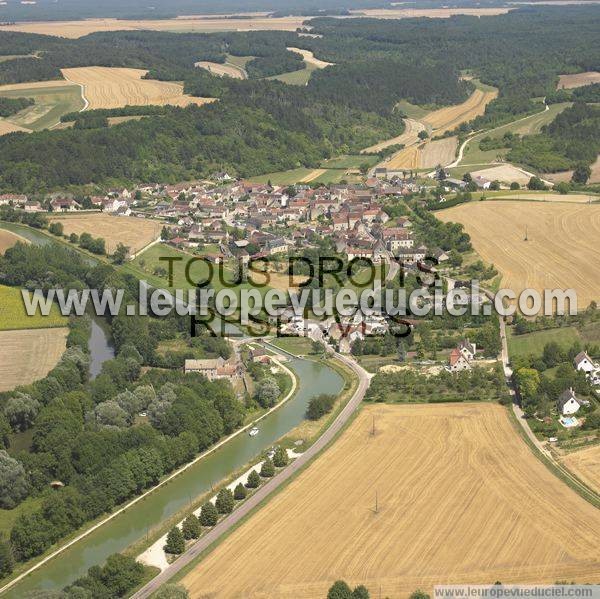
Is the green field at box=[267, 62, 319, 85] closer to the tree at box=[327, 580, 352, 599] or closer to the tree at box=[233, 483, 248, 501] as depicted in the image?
the tree at box=[233, 483, 248, 501]

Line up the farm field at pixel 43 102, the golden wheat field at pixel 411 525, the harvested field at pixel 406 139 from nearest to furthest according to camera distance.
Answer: the golden wheat field at pixel 411 525 → the harvested field at pixel 406 139 → the farm field at pixel 43 102

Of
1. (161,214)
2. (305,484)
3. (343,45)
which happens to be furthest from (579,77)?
(305,484)

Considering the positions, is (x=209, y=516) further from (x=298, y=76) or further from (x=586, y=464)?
(x=298, y=76)

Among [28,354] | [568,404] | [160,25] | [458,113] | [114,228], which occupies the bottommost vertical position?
[458,113]

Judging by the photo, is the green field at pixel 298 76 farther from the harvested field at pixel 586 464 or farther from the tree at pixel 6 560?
the tree at pixel 6 560

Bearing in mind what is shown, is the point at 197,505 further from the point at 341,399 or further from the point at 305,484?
the point at 341,399

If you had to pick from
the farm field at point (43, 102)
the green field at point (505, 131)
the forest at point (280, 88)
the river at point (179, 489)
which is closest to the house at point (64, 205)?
the forest at point (280, 88)

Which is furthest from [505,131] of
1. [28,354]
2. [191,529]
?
[191,529]
